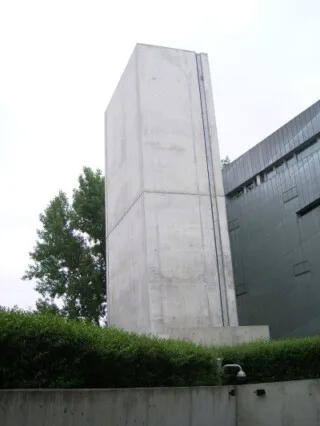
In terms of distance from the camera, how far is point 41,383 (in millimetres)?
6512

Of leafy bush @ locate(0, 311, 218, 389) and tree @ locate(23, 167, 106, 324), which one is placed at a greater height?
tree @ locate(23, 167, 106, 324)

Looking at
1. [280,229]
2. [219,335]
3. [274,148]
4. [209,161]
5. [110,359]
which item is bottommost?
[110,359]

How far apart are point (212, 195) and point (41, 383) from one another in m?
9.86

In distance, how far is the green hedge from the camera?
21.0 feet

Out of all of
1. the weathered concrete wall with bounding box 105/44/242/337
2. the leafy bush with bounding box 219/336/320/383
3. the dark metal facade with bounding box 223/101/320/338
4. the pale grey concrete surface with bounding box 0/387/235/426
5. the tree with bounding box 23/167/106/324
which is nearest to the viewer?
the pale grey concrete surface with bounding box 0/387/235/426

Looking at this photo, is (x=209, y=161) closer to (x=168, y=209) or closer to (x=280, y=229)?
(x=168, y=209)

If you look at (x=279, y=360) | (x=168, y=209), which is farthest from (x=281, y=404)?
(x=168, y=209)

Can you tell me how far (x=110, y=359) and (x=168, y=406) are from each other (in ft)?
4.03

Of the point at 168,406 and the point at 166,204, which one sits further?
the point at 166,204

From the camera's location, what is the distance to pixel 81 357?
6.93 metres

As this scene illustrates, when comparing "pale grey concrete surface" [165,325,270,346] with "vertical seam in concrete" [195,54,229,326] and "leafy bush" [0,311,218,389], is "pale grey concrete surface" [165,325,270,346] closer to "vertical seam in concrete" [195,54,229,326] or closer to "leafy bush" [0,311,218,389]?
"vertical seam in concrete" [195,54,229,326]

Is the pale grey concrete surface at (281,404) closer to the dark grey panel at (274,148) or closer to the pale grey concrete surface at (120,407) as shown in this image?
the pale grey concrete surface at (120,407)

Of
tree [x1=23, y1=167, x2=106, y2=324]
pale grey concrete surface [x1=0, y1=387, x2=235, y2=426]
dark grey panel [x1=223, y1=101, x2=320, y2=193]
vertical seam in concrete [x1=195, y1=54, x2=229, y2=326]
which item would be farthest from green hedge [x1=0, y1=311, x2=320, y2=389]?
tree [x1=23, y1=167, x2=106, y2=324]

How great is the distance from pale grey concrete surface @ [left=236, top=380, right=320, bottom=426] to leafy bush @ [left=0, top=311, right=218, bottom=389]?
3.06ft
